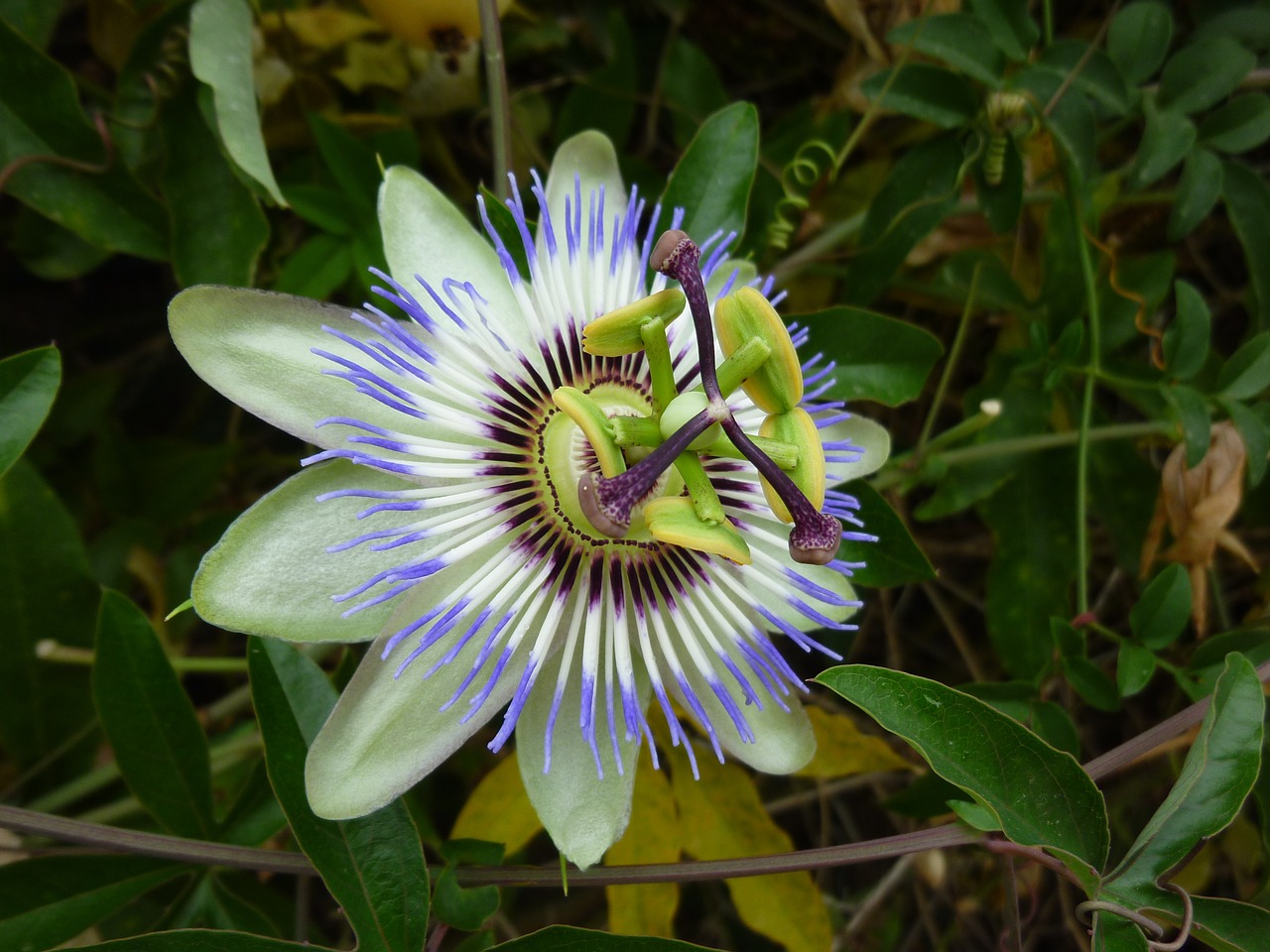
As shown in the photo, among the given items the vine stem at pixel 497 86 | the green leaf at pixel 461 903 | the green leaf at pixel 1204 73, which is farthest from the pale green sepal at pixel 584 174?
the green leaf at pixel 1204 73

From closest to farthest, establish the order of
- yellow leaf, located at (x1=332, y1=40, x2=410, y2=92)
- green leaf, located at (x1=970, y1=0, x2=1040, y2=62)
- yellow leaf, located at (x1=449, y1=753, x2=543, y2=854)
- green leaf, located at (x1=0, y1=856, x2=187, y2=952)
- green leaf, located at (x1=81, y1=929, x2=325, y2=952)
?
green leaf, located at (x1=81, y1=929, x2=325, y2=952)
green leaf, located at (x1=0, y1=856, x2=187, y2=952)
yellow leaf, located at (x1=449, y1=753, x2=543, y2=854)
green leaf, located at (x1=970, y1=0, x2=1040, y2=62)
yellow leaf, located at (x1=332, y1=40, x2=410, y2=92)

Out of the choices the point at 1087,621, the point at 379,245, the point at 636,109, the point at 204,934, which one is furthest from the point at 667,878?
the point at 636,109

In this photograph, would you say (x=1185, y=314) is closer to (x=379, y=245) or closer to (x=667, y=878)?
(x=667, y=878)

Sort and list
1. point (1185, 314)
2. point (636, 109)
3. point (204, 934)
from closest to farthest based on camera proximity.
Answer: point (204, 934) < point (1185, 314) < point (636, 109)

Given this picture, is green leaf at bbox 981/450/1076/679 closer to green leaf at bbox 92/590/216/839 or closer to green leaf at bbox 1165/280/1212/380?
green leaf at bbox 1165/280/1212/380

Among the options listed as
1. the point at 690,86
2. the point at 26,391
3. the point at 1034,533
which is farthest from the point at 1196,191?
the point at 26,391

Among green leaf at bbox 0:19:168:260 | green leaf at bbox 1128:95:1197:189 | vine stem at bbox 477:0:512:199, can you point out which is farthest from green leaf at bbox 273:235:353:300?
green leaf at bbox 1128:95:1197:189

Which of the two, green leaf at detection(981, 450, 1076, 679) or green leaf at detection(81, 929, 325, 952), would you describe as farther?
green leaf at detection(981, 450, 1076, 679)

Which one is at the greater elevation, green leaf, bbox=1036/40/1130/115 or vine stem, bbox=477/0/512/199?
vine stem, bbox=477/0/512/199
